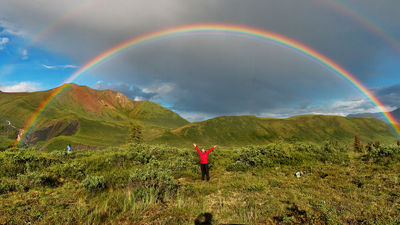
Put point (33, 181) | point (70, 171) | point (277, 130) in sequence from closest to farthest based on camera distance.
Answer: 1. point (33, 181)
2. point (70, 171)
3. point (277, 130)

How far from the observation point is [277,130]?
158m

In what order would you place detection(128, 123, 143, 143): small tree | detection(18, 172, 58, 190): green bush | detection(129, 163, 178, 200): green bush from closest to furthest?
detection(129, 163, 178, 200): green bush
detection(18, 172, 58, 190): green bush
detection(128, 123, 143, 143): small tree

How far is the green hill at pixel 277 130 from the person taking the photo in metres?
140

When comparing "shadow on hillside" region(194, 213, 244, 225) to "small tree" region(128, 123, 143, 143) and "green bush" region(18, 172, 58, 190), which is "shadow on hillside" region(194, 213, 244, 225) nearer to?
"green bush" region(18, 172, 58, 190)

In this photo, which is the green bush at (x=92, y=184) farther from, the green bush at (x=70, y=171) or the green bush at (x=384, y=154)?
the green bush at (x=384, y=154)

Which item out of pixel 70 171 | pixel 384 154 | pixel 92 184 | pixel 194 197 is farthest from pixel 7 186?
pixel 384 154

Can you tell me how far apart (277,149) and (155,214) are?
12464 mm

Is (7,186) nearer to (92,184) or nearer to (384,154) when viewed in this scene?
(92,184)

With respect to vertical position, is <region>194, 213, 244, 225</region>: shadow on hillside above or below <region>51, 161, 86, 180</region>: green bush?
below

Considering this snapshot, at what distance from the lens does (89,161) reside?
43.4 feet

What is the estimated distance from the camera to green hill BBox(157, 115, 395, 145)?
140500mm

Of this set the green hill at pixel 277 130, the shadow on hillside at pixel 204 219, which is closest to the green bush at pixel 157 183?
the shadow on hillside at pixel 204 219

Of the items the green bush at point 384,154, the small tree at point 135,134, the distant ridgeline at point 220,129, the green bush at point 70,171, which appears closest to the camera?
the green bush at point 70,171

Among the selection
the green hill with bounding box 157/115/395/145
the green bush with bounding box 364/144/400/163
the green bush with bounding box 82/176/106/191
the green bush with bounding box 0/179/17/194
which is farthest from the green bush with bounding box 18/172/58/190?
the green hill with bounding box 157/115/395/145
